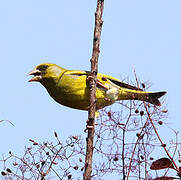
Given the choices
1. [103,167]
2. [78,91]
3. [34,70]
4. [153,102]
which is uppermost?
[34,70]

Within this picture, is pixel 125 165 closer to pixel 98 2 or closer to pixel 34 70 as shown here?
pixel 98 2

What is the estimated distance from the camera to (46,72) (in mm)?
4816

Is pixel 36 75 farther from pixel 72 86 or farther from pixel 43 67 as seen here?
pixel 72 86

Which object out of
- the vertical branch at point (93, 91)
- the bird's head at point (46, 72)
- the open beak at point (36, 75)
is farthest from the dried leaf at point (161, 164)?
the open beak at point (36, 75)

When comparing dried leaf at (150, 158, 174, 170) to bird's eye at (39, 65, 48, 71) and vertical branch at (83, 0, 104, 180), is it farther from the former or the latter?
bird's eye at (39, 65, 48, 71)

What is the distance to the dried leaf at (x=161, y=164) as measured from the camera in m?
2.37

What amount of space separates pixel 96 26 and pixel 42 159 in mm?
1184

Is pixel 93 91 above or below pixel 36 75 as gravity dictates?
below

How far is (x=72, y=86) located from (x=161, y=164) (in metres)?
2.23

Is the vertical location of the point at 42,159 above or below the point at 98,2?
below

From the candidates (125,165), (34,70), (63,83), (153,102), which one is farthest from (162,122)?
(34,70)

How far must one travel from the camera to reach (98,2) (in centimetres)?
332

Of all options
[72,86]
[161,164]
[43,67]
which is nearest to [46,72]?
[43,67]

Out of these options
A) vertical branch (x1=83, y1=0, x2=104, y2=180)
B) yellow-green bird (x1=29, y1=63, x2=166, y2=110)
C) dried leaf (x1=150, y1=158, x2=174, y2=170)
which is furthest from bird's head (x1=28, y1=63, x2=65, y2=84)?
dried leaf (x1=150, y1=158, x2=174, y2=170)
